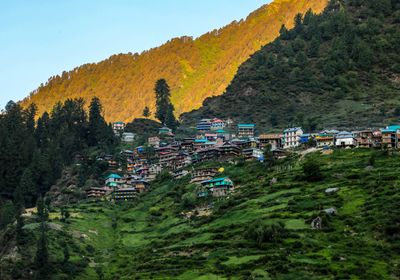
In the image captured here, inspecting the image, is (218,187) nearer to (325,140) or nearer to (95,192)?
(325,140)

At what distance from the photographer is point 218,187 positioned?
162750 millimetres

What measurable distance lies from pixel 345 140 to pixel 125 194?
6496 centimetres

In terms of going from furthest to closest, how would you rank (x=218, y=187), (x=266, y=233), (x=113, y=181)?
(x=113, y=181)
(x=218, y=187)
(x=266, y=233)

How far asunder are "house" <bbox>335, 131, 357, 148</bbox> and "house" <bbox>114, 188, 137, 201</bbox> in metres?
60.1

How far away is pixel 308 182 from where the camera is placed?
146 m

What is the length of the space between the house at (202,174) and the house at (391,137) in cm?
4632

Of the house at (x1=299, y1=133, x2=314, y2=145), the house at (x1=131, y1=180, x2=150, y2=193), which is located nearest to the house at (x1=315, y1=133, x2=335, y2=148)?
the house at (x1=299, y1=133, x2=314, y2=145)

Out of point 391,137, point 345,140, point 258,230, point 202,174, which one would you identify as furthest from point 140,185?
point 258,230

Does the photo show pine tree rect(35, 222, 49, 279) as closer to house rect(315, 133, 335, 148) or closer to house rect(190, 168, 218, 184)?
house rect(190, 168, 218, 184)

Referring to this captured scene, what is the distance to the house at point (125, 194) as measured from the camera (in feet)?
605

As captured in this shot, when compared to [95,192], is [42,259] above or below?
below

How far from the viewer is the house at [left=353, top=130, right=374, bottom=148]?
170 meters

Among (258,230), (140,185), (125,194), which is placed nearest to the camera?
(258,230)

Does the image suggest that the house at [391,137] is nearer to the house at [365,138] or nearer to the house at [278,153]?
the house at [365,138]
